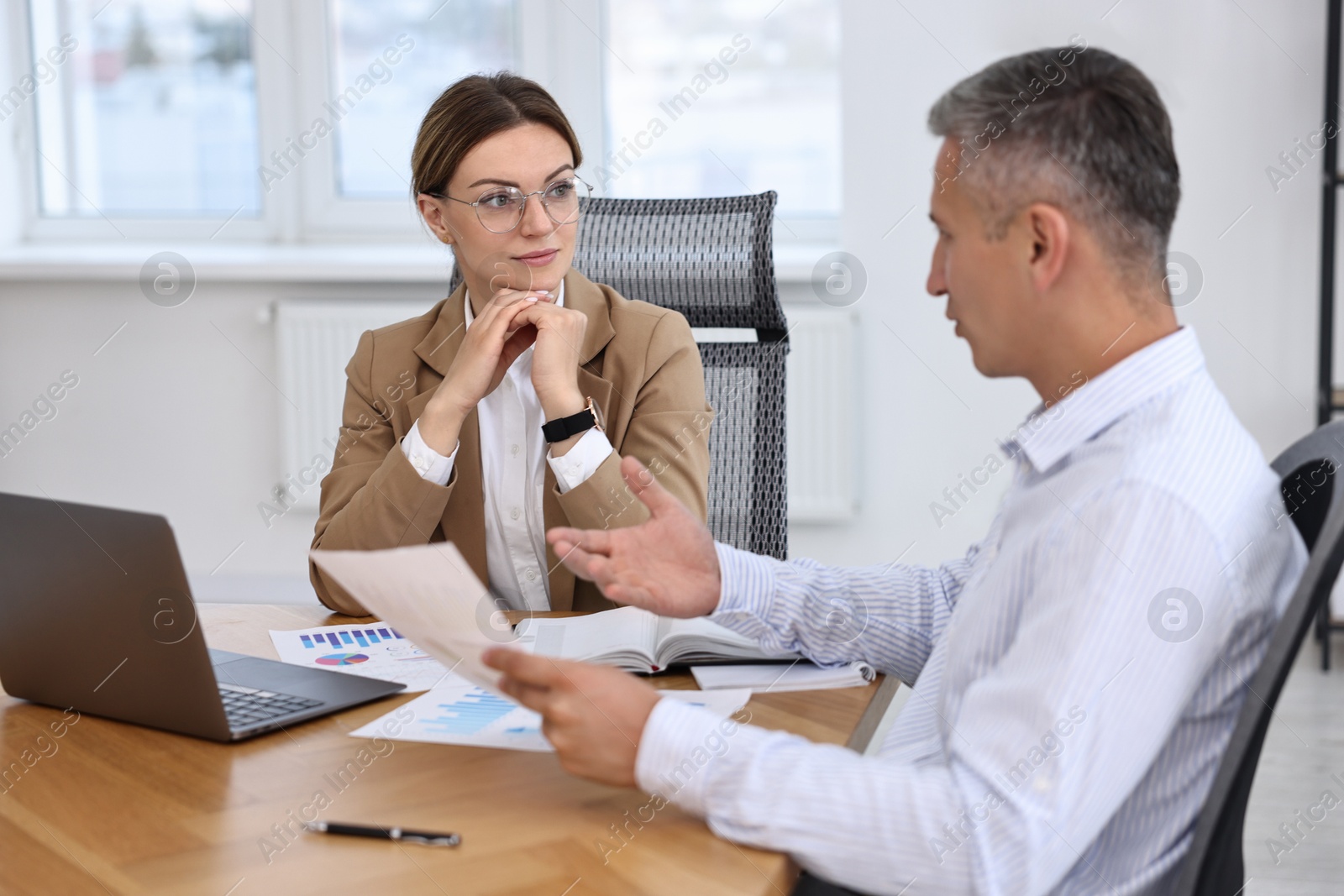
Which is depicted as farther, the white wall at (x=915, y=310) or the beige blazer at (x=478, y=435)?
the white wall at (x=915, y=310)

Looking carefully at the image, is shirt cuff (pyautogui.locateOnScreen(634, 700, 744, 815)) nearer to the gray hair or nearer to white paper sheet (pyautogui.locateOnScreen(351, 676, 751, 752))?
white paper sheet (pyautogui.locateOnScreen(351, 676, 751, 752))

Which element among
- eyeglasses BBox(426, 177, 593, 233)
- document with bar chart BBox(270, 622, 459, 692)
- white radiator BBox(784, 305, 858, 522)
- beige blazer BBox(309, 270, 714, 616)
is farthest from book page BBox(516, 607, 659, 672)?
white radiator BBox(784, 305, 858, 522)

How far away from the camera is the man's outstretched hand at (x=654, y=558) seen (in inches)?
42.7

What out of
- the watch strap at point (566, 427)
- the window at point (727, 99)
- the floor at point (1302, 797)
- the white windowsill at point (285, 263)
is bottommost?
the floor at point (1302, 797)

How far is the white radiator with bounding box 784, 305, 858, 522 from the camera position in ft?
10.5

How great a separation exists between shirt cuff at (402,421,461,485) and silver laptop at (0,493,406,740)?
18.1 inches

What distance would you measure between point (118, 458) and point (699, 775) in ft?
10.6

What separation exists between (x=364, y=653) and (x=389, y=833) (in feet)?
1.49

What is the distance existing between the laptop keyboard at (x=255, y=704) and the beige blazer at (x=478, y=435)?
1.15 feet

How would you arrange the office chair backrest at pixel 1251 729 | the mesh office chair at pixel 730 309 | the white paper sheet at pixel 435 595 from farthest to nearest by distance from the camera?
the mesh office chair at pixel 730 309, the white paper sheet at pixel 435 595, the office chair backrest at pixel 1251 729

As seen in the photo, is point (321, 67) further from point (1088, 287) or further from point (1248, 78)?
Result: point (1088, 287)

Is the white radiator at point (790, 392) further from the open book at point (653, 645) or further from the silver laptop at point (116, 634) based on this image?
the silver laptop at point (116, 634)

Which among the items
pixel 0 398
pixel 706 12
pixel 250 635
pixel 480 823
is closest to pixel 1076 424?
pixel 480 823

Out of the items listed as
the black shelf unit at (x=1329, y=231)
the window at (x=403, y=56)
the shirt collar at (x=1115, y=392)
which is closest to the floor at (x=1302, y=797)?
the black shelf unit at (x=1329, y=231)
